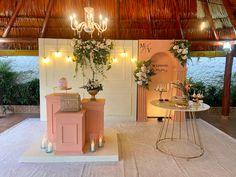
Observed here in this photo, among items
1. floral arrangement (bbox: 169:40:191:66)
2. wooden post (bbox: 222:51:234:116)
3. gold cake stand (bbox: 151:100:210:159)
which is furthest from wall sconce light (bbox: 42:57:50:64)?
wooden post (bbox: 222:51:234:116)

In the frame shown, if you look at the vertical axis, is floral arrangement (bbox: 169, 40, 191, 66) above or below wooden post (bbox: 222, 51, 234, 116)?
above

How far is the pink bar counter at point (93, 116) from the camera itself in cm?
441

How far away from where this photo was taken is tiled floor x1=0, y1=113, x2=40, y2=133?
232 inches

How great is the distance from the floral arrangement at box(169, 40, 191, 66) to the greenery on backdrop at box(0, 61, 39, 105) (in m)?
5.07

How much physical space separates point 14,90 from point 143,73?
4.76m

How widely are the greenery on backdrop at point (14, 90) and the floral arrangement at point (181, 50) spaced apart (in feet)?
16.6

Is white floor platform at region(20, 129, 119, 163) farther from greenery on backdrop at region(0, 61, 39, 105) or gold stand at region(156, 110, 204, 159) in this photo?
greenery on backdrop at region(0, 61, 39, 105)

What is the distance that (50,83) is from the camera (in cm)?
653

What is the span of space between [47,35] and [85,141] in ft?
14.1

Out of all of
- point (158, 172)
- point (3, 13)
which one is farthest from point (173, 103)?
point (3, 13)

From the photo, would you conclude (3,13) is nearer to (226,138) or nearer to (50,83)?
(50,83)

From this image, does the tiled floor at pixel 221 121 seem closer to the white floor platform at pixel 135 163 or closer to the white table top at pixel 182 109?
the white floor platform at pixel 135 163

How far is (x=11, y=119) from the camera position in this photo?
6.64m

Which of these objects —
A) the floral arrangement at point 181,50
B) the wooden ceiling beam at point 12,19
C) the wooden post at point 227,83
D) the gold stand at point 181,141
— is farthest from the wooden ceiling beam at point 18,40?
the wooden post at point 227,83
